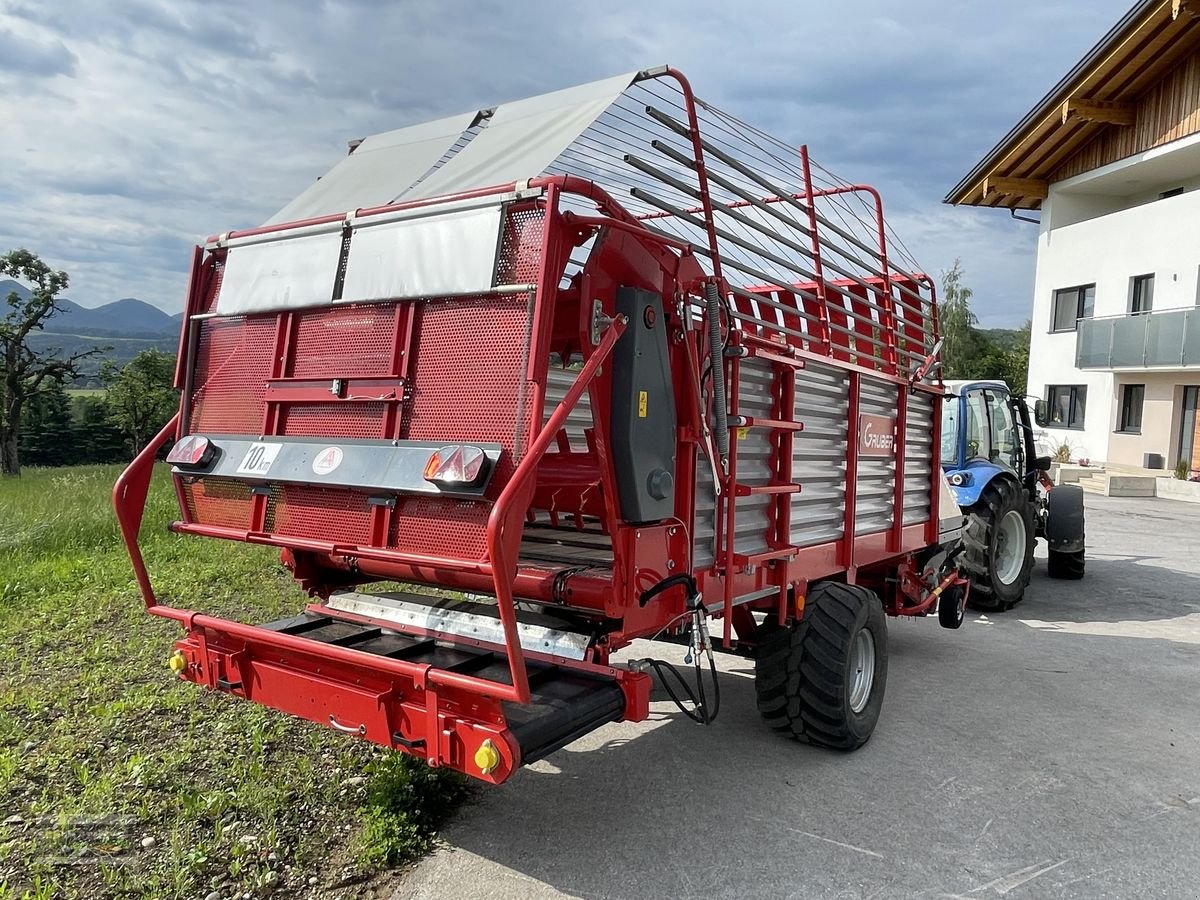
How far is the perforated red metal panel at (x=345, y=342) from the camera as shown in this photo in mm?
3336

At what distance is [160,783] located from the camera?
386cm

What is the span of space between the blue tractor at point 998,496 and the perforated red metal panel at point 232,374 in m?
5.60

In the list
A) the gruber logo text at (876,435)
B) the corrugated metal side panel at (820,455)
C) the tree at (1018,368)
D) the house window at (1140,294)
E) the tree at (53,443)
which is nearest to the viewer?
the corrugated metal side panel at (820,455)

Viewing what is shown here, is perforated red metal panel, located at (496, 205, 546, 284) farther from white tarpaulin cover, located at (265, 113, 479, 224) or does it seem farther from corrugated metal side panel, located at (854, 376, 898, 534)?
corrugated metal side panel, located at (854, 376, 898, 534)

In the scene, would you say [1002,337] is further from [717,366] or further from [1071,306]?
[717,366]

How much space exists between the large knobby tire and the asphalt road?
0.57 ft

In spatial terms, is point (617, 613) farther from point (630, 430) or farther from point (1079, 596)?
point (1079, 596)

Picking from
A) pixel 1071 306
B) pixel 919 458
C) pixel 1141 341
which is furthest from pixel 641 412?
pixel 1071 306

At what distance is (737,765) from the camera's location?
443cm

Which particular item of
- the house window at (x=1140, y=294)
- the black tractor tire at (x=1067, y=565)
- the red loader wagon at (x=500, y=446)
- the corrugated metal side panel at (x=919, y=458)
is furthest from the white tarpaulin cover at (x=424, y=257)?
the house window at (x=1140, y=294)

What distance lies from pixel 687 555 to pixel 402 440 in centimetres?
121

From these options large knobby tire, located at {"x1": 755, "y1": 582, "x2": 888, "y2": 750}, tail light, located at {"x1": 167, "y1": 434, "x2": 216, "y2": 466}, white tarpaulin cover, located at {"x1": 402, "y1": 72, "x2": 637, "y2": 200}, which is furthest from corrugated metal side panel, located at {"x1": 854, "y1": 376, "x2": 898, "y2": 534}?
tail light, located at {"x1": 167, "y1": 434, "x2": 216, "y2": 466}

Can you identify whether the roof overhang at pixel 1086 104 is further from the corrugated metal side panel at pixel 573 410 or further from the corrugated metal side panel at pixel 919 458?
the corrugated metal side panel at pixel 573 410

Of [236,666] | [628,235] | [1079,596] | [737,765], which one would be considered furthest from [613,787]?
[1079,596]
